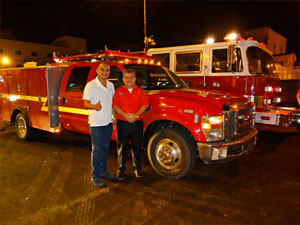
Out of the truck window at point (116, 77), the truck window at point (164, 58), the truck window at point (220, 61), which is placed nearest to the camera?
the truck window at point (116, 77)

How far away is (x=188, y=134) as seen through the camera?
3.99m

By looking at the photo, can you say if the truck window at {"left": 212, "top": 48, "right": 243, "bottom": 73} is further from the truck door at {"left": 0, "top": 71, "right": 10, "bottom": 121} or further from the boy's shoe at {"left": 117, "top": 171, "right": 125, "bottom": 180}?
the truck door at {"left": 0, "top": 71, "right": 10, "bottom": 121}

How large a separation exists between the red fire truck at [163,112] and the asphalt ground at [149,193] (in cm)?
50

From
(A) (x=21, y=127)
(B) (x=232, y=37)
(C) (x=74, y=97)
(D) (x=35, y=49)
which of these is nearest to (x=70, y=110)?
(C) (x=74, y=97)

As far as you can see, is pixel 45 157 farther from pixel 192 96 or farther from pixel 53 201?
pixel 192 96

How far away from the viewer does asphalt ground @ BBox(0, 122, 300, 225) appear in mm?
3041

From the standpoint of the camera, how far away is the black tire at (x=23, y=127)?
6.41 meters

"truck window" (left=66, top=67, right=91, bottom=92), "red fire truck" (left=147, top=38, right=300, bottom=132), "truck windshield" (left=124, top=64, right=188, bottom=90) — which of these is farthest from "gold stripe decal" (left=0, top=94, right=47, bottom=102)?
"red fire truck" (left=147, top=38, right=300, bottom=132)

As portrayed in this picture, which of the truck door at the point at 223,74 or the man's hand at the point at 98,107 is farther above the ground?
the truck door at the point at 223,74

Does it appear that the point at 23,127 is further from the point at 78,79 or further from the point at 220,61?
the point at 220,61

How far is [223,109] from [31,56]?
4171 centimetres

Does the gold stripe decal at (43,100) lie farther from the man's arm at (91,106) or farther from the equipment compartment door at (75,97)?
the man's arm at (91,106)

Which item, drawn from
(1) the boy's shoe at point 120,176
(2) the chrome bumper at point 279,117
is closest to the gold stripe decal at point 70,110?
(1) the boy's shoe at point 120,176

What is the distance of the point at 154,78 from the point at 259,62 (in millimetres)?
3214
